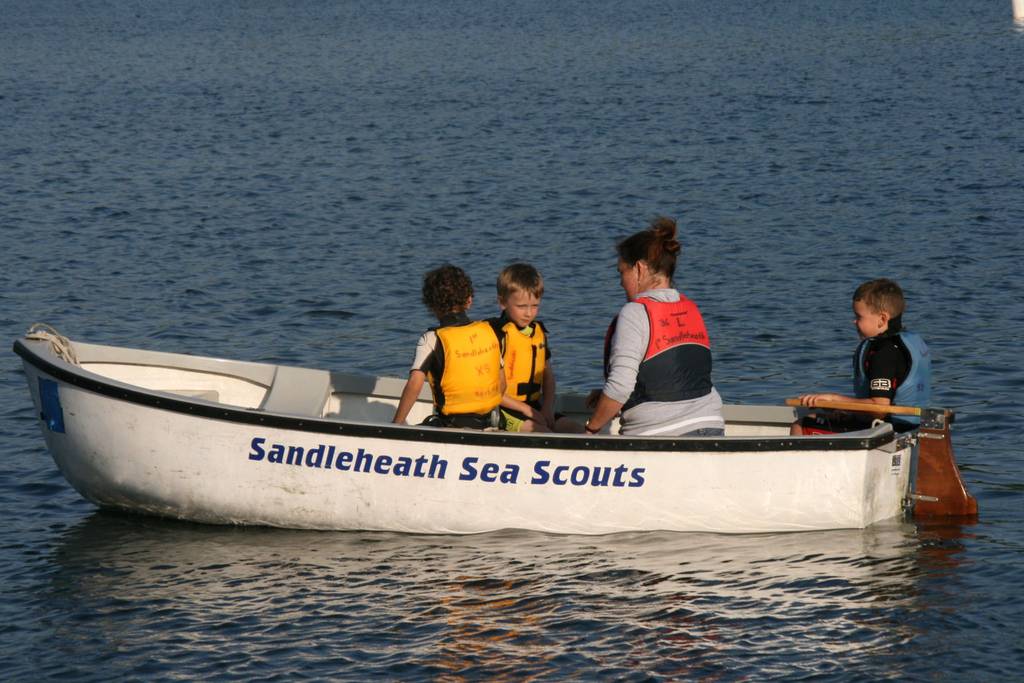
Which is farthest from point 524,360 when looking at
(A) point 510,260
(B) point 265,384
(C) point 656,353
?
(A) point 510,260

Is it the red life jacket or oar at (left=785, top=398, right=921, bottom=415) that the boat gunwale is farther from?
the red life jacket

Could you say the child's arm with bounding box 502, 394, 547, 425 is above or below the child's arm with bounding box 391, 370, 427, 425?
below

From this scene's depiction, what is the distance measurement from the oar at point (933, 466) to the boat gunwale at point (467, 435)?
0.71ft

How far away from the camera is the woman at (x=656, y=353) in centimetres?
845

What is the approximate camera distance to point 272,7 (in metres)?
61.2

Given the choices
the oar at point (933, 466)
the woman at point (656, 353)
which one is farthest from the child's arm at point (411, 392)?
the oar at point (933, 466)

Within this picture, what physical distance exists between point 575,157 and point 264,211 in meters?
6.40

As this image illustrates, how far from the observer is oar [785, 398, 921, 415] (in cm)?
870

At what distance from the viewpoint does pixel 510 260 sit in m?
18.7

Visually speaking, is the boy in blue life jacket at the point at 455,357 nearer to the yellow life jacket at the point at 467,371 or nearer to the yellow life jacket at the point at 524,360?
the yellow life jacket at the point at 467,371

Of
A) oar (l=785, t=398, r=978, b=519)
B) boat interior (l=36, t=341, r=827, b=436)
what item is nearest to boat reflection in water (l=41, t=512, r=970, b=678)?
oar (l=785, t=398, r=978, b=519)

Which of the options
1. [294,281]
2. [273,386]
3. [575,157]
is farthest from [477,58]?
[273,386]

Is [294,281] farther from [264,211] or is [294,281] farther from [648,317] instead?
[648,317]

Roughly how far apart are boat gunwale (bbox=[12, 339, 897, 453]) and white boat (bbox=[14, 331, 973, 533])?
0.01 meters
